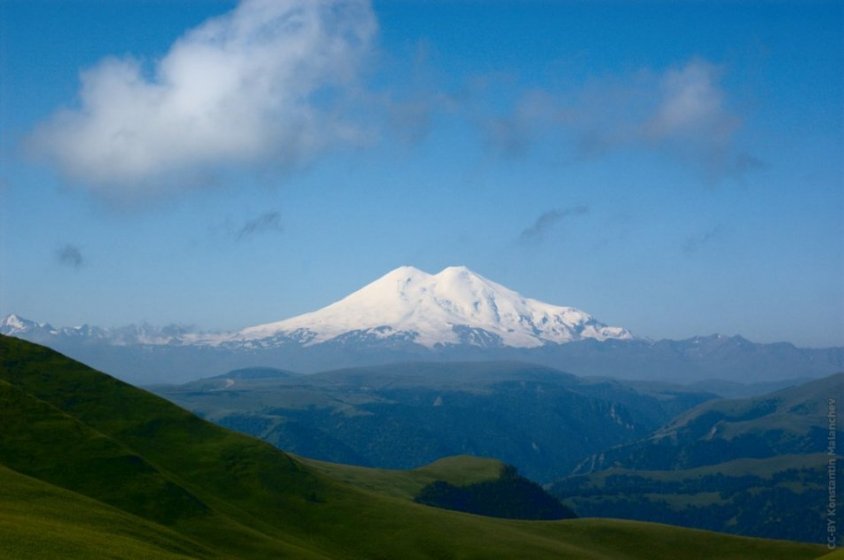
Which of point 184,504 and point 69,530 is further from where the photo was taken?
point 184,504

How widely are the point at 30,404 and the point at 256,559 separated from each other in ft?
164

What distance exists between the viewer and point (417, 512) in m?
162

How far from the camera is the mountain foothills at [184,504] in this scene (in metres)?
87.2

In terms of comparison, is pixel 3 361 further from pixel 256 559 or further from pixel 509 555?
pixel 509 555

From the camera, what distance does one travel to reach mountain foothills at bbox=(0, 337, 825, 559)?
87188mm

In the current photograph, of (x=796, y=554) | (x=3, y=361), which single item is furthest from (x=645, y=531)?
(x=3, y=361)

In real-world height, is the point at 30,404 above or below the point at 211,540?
above

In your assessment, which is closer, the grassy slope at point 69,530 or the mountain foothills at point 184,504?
the grassy slope at point 69,530

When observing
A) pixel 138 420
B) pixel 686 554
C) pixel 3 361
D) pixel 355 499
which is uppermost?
pixel 3 361

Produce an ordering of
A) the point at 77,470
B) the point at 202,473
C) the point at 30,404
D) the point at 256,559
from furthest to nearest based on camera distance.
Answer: the point at 202,473
the point at 30,404
the point at 77,470
the point at 256,559

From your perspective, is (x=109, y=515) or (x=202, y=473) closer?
(x=109, y=515)

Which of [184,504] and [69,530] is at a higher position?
[69,530]

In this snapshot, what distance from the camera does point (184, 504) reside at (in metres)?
118

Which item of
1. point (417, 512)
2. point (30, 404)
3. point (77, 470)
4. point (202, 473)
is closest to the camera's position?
point (77, 470)
